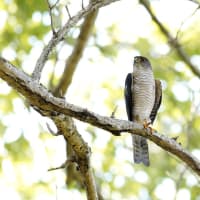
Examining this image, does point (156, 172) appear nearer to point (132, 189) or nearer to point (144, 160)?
point (132, 189)

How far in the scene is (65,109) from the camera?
352 cm

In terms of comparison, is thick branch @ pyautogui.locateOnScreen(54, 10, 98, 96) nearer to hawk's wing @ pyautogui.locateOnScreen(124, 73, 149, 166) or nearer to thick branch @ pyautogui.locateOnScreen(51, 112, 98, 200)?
hawk's wing @ pyautogui.locateOnScreen(124, 73, 149, 166)

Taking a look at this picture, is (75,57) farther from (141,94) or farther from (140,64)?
(141,94)

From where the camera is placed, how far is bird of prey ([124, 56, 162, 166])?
6090 mm

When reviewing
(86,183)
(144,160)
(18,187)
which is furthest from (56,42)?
(18,187)

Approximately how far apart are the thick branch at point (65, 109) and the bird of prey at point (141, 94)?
6.21ft

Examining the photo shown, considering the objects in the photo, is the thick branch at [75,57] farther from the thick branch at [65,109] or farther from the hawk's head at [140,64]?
the thick branch at [65,109]

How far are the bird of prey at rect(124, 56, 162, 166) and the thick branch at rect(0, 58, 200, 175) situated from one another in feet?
6.21

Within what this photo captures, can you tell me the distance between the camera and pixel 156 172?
941 centimetres

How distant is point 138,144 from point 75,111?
2489mm

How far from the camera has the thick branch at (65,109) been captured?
10.8 ft

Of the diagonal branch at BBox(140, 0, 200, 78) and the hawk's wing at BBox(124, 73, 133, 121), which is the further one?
the diagonal branch at BBox(140, 0, 200, 78)

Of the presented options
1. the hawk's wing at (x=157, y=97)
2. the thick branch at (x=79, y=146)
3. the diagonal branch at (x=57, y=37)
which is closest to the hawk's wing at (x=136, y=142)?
the hawk's wing at (x=157, y=97)

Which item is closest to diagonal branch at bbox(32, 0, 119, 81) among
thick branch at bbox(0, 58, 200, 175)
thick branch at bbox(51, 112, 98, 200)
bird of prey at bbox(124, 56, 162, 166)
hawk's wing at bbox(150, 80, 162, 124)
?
thick branch at bbox(0, 58, 200, 175)
